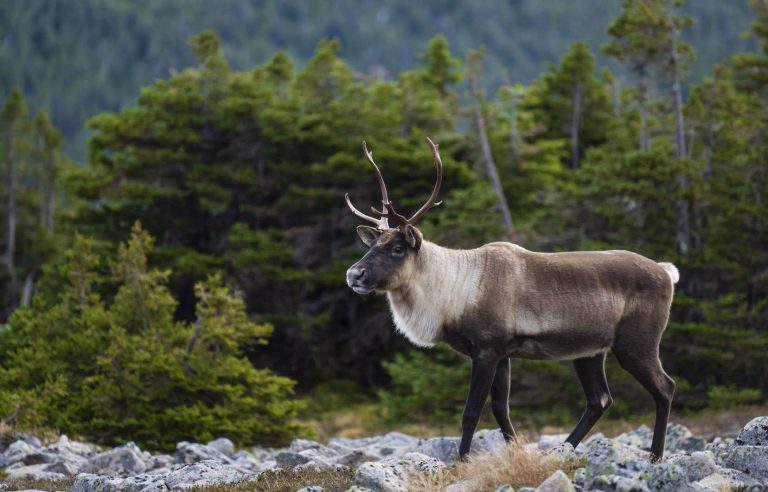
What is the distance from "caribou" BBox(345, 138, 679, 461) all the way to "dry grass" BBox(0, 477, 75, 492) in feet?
13.5

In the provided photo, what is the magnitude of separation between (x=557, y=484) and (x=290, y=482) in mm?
2831

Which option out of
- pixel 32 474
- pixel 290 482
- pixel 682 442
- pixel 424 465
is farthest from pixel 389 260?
pixel 682 442

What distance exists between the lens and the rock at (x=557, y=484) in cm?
690

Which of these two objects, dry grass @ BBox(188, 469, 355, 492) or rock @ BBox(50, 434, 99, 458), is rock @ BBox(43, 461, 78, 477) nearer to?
rock @ BBox(50, 434, 99, 458)

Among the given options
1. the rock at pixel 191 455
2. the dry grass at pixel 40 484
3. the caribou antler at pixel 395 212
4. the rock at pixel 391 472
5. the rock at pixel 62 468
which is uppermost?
the caribou antler at pixel 395 212

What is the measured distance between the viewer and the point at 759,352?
20.6 m

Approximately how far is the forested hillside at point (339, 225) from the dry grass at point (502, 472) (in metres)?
9.01

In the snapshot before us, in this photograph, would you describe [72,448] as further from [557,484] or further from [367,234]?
[557,484]

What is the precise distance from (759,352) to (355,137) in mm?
13809

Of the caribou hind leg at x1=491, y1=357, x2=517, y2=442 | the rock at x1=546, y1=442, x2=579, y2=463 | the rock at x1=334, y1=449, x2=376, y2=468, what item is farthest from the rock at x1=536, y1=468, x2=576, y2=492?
the rock at x1=334, y1=449, x2=376, y2=468

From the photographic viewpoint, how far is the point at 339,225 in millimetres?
29781

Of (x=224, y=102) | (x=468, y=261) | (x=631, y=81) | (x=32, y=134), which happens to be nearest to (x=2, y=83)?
(x=32, y=134)

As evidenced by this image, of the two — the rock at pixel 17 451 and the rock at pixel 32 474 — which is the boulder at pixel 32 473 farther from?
the rock at pixel 17 451

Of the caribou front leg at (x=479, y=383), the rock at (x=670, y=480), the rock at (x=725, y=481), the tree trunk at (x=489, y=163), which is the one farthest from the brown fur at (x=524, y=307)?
the tree trunk at (x=489, y=163)
